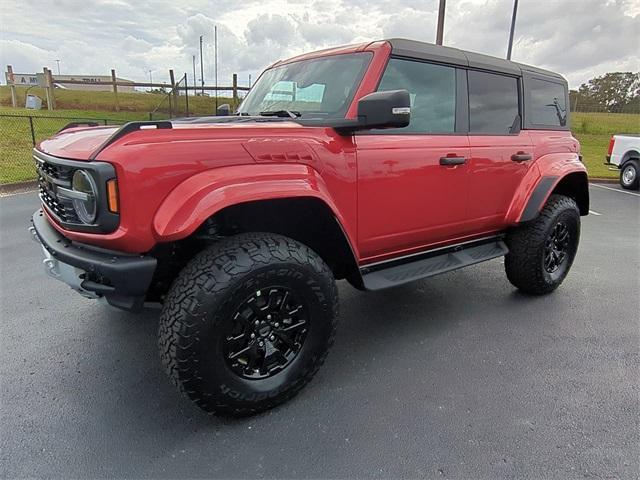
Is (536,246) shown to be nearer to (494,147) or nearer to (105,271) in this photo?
(494,147)

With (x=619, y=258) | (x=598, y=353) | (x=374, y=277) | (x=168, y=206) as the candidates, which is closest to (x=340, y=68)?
(x=374, y=277)

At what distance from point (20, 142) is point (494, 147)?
12876 mm

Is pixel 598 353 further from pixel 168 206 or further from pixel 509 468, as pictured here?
pixel 168 206

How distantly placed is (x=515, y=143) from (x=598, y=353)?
164 centimetres

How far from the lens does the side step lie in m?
2.80

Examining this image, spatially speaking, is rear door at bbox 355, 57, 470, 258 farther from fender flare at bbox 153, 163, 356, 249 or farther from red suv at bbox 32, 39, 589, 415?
fender flare at bbox 153, 163, 356, 249

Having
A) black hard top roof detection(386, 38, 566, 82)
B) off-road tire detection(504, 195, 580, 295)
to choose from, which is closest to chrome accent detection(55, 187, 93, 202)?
black hard top roof detection(386, 38, 566, 82)

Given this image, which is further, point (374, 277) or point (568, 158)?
point (568, 158)

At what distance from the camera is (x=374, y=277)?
9.16ft

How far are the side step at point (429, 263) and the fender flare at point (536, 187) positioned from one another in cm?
28

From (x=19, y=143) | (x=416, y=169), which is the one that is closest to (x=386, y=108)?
(x=416, y=169)

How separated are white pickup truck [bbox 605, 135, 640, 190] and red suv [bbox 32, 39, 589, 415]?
9.18 meters

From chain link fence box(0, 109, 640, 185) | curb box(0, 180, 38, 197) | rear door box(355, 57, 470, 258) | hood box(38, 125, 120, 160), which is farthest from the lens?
chain link fence box(0, 109, 640, 185)

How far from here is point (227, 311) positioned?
6.58ft
